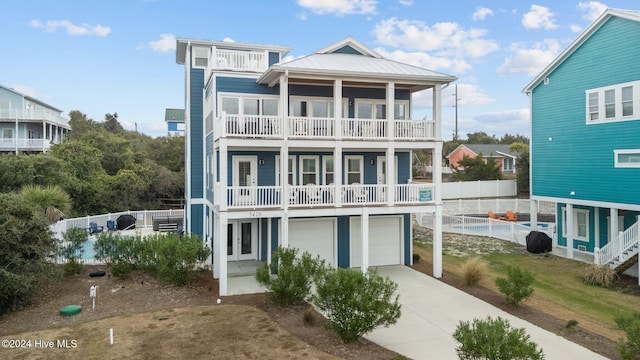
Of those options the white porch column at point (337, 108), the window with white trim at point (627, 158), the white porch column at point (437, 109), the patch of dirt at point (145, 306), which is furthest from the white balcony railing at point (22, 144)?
the window with white trim at point (627, 158)

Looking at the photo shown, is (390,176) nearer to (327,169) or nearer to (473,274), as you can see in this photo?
(327,169)

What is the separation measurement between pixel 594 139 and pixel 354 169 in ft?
36.9

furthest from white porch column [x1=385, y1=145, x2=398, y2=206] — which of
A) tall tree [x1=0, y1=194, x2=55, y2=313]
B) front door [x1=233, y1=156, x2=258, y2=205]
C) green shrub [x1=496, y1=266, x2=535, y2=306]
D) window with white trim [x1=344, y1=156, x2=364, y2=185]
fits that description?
tall tree [x1=0, y1=194, x2=55, y2=313]

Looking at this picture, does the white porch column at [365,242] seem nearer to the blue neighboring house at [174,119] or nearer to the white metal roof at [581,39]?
the white metal roof at [581,39]

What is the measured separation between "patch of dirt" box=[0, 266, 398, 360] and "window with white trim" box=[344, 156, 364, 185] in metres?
6.64

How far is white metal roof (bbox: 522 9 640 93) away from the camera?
17.4 metres

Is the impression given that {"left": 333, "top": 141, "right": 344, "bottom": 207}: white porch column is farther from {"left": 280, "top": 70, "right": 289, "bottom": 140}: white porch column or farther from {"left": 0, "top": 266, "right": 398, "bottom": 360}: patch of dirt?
{"left": 0, "top": 266, "right": 398, "bottom": 360}: patch of dirt

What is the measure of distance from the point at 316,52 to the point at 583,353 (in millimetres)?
13741

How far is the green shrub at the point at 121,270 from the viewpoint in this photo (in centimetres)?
1486

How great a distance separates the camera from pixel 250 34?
2242cm

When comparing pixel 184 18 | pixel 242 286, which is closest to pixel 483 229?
pixel 242 286

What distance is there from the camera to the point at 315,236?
56.5 ft

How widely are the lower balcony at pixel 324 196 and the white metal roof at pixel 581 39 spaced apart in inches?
427

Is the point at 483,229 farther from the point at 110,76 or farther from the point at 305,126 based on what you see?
the point at 110,76
